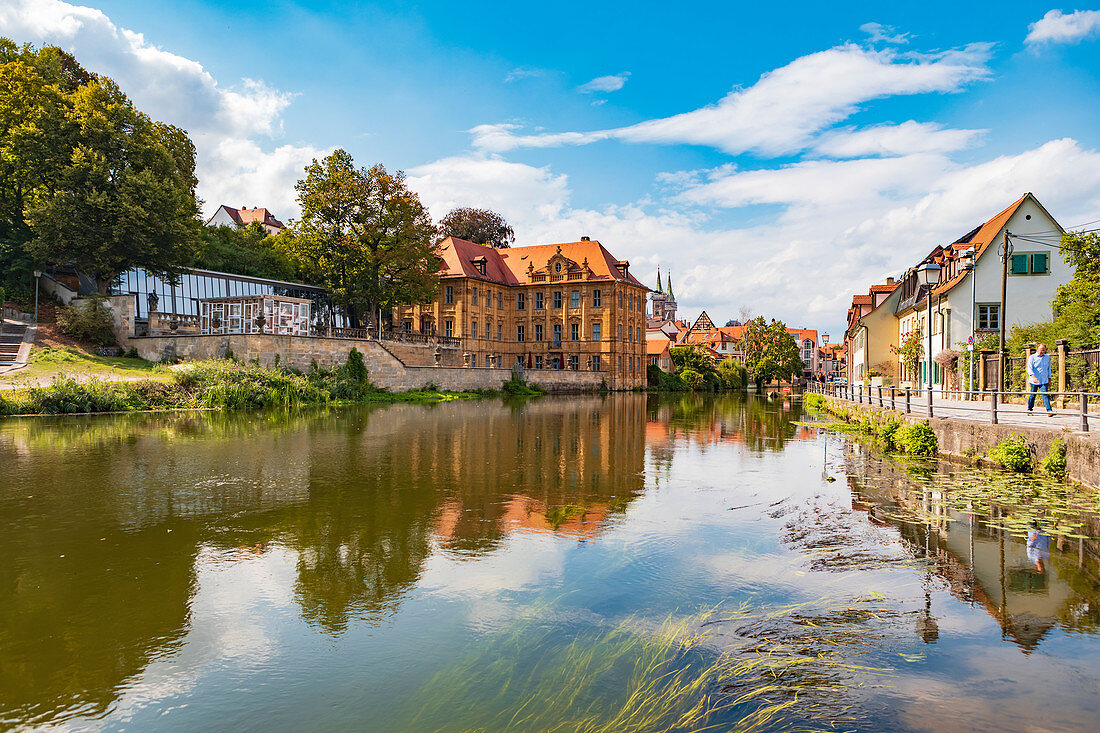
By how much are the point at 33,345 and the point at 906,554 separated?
38.0 meters

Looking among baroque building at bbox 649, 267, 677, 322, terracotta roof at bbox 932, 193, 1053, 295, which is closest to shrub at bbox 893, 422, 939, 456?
terracotta roof at bbox 932, 193, 1053, 295

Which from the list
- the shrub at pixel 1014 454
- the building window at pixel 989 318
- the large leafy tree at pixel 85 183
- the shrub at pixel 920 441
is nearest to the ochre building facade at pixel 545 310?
the large leafy tree at pixel 85 183

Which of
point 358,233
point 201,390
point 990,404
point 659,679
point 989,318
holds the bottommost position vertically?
point 659,679

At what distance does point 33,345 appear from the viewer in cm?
3148

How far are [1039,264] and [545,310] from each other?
43.5 m

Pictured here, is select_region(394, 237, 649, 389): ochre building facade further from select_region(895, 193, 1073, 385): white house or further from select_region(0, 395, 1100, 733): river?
select_region(0, 395, 1100, 733): river

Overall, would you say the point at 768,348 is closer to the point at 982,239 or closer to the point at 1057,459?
the point at 982,239

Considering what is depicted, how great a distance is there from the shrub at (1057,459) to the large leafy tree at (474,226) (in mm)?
70999

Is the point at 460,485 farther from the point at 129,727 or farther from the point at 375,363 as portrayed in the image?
the point at 375,363

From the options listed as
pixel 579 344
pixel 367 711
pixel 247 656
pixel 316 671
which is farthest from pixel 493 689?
pixel 579 344

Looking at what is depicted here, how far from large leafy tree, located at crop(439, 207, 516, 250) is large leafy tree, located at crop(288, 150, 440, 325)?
31.1m

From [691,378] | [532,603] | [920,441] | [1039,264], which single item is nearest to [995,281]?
[1039,264]

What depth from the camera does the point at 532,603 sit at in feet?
20.8

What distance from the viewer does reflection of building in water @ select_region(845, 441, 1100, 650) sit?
243 inches
